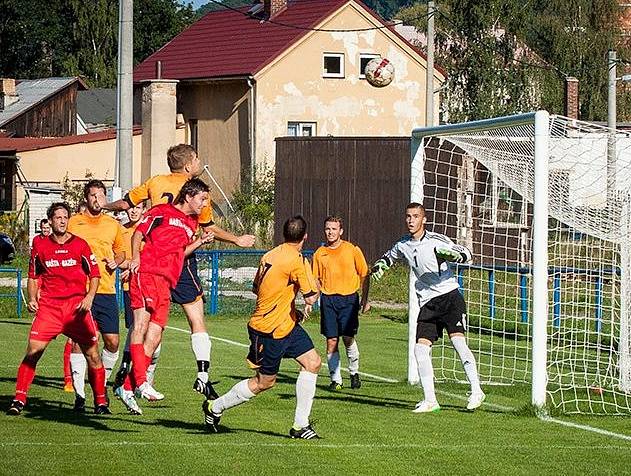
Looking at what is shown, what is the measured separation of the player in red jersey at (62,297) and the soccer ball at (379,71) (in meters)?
36.7

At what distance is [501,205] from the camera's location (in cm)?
2283

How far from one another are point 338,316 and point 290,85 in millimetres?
32329

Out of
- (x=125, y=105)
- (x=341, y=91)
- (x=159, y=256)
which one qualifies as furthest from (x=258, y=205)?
(x=159, y=256)

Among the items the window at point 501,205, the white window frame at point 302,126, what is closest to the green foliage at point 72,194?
the white window frame at point 302,126

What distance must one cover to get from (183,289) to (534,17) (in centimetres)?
5359

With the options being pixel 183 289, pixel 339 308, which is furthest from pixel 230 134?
pixel 183 289

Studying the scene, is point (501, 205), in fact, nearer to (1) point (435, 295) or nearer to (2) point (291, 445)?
(1) point (435, 295)

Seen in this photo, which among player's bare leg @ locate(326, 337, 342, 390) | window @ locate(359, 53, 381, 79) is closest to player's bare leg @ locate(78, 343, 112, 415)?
player's bare leg @ locate(326, 337, 342, 390)

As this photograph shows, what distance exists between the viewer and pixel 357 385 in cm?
1503

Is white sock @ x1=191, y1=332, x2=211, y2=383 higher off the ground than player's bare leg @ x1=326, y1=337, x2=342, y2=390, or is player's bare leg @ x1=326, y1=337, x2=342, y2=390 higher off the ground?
white sock @ x1=191, y1=332, x2=211, y2=383

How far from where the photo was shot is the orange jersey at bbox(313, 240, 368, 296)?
605 inches

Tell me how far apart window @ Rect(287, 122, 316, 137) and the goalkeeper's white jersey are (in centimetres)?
3437

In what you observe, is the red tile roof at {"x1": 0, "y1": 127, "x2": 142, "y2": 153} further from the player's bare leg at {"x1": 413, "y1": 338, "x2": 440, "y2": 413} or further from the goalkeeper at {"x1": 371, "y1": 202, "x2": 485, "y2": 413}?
the player's bare leg at {"x1": 413, "y1": 338, "x2": 440, "y2": 413}

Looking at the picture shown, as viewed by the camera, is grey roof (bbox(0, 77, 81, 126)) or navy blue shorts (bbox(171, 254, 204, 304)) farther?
grey roof (bbox(0, 77, 81, 126))
